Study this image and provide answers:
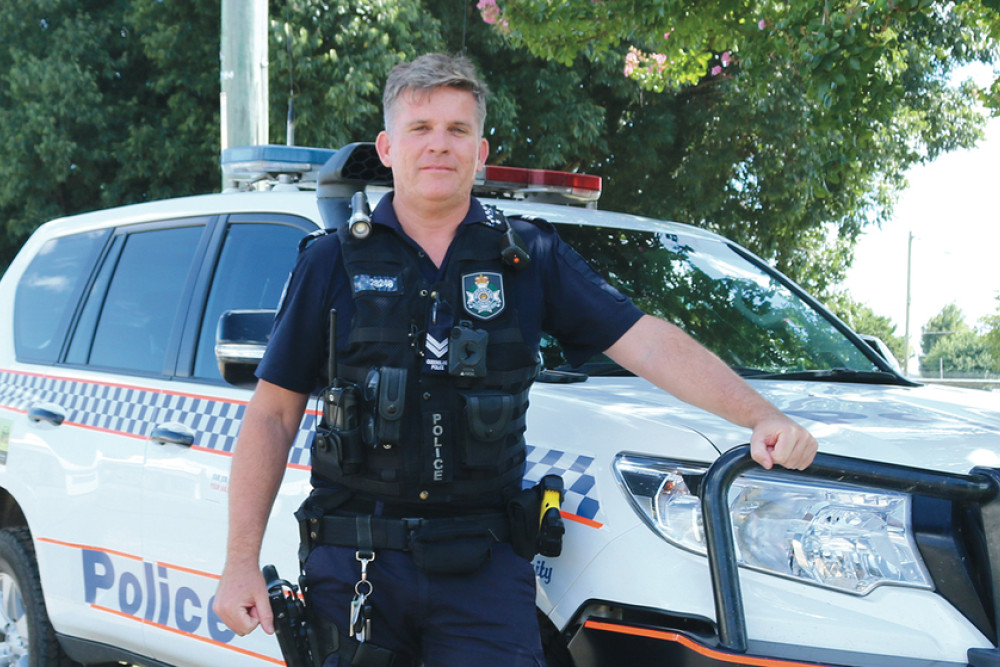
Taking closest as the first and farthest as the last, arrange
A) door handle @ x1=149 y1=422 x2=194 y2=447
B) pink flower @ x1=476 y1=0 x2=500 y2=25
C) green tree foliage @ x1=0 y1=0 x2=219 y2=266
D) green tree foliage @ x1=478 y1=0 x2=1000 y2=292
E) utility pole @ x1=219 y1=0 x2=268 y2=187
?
1. door handle @ x1=149 y1=422 x2=194 y2=447
2. pink flower @ x1=476 y1=0 x2=500 y2=25
3. utility pole @ x1=219 y1=0 x2=268 y2=187
4. green tree foliage @ x1=478 y1=0 x2=1000 y2=292
5. green tree foliage @ x1=0 y1=0 x2=219 y2=266

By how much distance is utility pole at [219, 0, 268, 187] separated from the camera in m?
6.94

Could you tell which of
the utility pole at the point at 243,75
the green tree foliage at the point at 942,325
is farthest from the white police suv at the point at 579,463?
the green tree foliage at the point at 942,325

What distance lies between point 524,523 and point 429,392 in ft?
1.09

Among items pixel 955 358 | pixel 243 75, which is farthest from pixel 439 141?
pixel 955 358

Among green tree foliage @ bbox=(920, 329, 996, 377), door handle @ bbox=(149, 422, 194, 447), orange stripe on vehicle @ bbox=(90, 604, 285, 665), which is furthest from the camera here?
green tree foliage @ bbox=(920, 329, 996, 377)

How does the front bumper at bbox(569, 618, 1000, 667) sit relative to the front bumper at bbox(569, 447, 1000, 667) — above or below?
below

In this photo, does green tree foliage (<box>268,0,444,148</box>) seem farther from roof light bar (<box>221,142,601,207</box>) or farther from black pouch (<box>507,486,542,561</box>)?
black pouch (<box>507,486,542,561</box>)

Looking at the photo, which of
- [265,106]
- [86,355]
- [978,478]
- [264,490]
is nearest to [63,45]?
[265,106]

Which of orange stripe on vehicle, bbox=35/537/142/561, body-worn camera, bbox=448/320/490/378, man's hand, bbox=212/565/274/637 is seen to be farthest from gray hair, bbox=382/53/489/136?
orange stripe on vehicle, bbox=35/537/142/561

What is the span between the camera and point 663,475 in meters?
2.29

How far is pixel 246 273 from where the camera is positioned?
11.6ft

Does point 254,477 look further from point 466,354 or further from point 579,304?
point 579,304

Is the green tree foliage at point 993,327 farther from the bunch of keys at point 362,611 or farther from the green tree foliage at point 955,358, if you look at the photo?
the green tree foliage at point 955,358

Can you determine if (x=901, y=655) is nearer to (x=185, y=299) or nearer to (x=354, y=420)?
(x=354, y=420)
